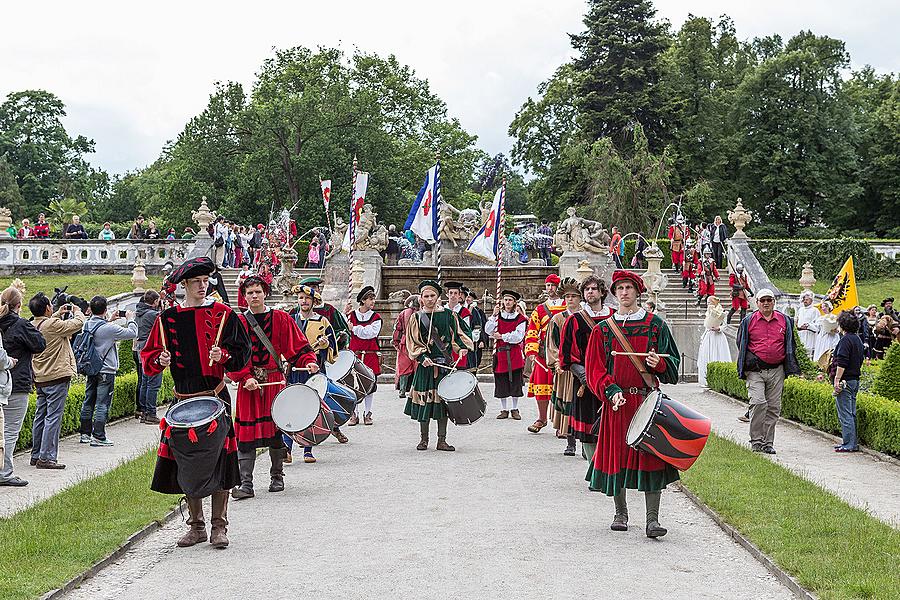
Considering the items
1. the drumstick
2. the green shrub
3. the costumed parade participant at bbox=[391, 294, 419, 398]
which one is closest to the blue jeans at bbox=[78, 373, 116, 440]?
the costumed parade participant at bbox=[391, 294, 419, 398]

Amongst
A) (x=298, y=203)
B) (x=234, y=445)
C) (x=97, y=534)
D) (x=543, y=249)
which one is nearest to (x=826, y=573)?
(x=234, y=445)

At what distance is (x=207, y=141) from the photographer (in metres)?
54.0

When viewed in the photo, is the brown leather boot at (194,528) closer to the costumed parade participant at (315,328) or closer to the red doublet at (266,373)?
the red doublet at (266,373)

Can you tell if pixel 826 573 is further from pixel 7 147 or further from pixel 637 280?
pixel 7 147

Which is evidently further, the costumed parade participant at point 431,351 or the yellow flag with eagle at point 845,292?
the yellow flag with eagle at point 845,292

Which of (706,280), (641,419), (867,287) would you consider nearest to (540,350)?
(641,419)

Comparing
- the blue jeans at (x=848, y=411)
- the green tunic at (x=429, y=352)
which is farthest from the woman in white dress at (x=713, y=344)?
the green tunic at (x=429, y=352)

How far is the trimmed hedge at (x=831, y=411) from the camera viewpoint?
12.3 meters

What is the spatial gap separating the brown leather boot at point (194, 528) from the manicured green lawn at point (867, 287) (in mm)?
28462

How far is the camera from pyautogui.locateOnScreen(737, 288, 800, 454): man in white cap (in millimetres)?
12867

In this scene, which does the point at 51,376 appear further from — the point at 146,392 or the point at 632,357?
the point at 632,357

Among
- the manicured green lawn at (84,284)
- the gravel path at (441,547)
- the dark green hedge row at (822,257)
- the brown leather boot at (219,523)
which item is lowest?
the gravel path at (441,547)

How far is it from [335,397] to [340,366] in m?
2.24

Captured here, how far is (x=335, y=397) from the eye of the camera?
11.7m
